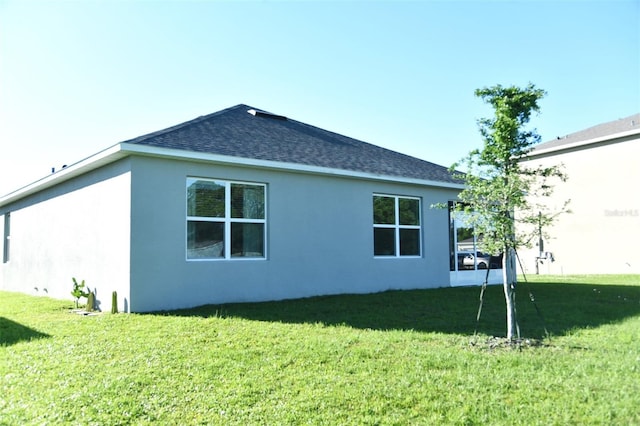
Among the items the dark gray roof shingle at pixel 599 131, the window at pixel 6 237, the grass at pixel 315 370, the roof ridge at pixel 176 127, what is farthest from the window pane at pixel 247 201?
the dark gray roof shingle at pixel 599 131

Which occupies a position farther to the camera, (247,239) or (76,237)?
(76,237)

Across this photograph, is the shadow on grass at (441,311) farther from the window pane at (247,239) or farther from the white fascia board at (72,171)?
the white fascia board at (72,171)

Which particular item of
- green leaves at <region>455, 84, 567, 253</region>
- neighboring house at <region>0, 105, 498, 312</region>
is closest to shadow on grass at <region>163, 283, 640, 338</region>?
neighboring house at <region>0, 105, 498, 312</region>

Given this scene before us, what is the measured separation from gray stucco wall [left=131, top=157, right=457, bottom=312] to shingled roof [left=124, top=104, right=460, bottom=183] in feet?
1.17

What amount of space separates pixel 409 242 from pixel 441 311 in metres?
4.55

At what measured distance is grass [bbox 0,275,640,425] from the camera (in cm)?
414

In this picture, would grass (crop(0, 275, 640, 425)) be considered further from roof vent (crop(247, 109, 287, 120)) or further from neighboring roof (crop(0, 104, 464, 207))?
roof vent (crop(247, 109, 287, 120))

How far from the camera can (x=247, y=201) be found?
1038 cm

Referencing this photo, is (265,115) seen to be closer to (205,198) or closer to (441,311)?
(205,198)

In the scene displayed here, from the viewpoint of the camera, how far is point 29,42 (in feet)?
33.3

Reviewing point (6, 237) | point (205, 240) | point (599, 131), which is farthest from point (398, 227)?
point (599, 131)

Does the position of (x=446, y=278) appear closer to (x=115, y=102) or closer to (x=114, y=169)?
(x=114, y=169)

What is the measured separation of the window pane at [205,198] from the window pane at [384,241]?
4.44m

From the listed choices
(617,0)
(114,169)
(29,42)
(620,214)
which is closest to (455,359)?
(114,169)
